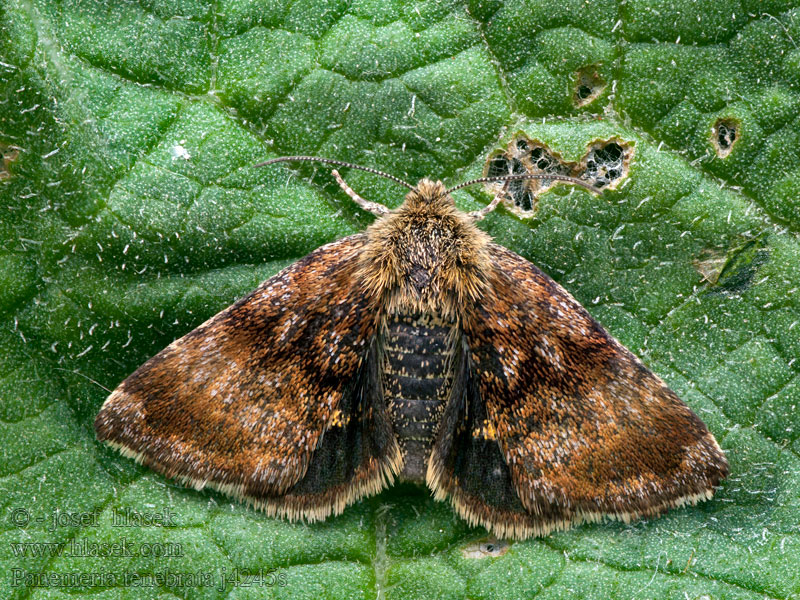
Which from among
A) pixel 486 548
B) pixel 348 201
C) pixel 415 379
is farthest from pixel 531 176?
pixel 486 548

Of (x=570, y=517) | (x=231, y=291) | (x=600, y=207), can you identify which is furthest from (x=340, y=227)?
(x=570, y=517)

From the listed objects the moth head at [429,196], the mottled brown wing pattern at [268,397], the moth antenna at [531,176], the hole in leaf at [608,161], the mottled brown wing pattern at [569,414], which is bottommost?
the mottled brown wing pattern at [268,397]

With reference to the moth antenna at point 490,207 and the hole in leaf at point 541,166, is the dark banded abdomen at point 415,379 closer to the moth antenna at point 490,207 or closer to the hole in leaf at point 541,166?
the moth antenna at point 490,207

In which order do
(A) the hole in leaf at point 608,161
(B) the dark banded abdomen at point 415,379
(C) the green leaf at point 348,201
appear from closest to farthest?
1. (B) the dark banded abdomen at point 415,379
2. (C) the green leaf at point 348,201
3. (A) the hole in leaf at point 608,161

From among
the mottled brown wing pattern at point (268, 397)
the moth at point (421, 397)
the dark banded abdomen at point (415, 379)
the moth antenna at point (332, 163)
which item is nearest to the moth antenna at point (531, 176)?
the moth at point (421, 397)

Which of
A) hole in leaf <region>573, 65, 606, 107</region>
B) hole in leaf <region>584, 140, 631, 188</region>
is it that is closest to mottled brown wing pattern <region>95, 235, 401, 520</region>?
hole in leaf <region>584, 140, 631, 188</region>

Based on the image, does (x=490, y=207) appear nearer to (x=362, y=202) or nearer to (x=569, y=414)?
(x=362, y=202)

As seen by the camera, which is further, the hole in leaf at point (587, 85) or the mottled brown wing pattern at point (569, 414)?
the hole in leaf at point (587, 85)

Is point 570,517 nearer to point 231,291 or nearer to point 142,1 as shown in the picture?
point 231,291
